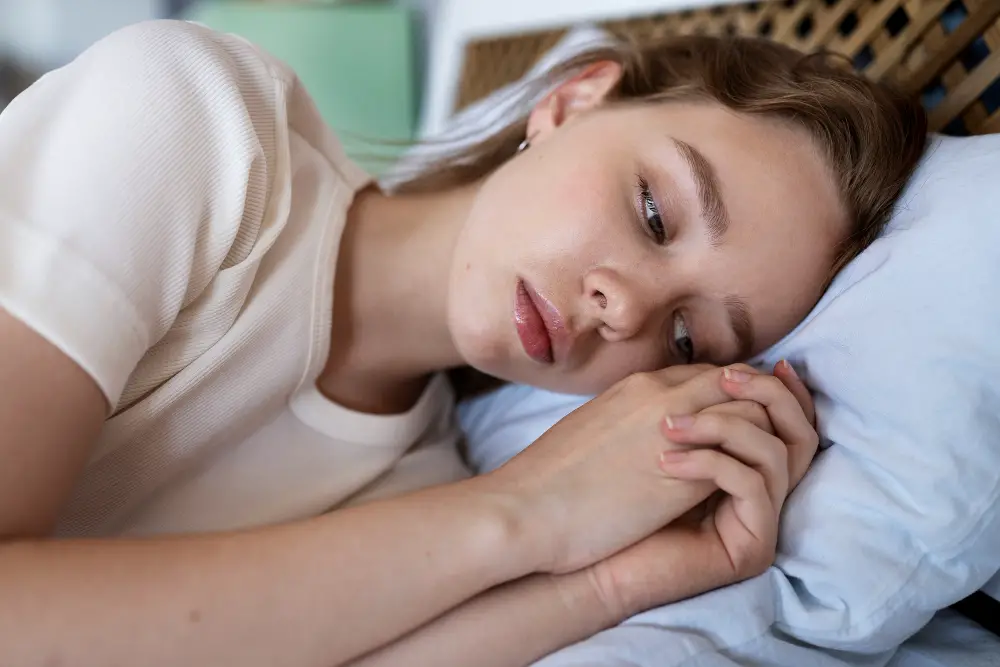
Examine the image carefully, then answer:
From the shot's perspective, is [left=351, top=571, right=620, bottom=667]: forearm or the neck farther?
the neck

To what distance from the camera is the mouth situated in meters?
0.73

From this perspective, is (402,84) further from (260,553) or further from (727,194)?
(260,553)

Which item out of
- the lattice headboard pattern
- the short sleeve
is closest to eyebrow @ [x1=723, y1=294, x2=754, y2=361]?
the lattice headboard pattern

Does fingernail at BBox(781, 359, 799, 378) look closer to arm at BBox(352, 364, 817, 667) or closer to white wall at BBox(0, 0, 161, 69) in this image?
arm at BBox(352, 364, 817, 667)

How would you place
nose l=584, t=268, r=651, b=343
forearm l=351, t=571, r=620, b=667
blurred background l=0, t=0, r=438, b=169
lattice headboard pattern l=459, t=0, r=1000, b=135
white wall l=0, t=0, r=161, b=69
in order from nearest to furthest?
forearm l=351, t=571, r=620, b=667, nose l=584, t=268, r=651, b=343, lattice headboard pattern l=459, t=0, r=1000, b=135, blurred background l=0, t=0, r=438, b=169, white wall l=0, t=0, r=161, b=69

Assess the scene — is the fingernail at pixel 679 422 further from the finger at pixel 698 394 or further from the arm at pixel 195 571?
the arm at pixel 195 571

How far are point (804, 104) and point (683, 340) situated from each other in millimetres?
258

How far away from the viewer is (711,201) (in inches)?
27.7

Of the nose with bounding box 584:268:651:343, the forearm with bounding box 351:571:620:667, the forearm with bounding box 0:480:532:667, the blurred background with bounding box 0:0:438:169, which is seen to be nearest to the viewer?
the forearm with bounding box 0:480:532:667

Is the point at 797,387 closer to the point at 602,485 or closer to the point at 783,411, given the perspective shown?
the point at 783,411

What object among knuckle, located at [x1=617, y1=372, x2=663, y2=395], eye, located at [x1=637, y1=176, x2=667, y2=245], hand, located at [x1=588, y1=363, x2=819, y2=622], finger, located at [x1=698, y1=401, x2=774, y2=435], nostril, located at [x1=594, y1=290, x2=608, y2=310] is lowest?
hand, located at [x1=588, y1=363, x2=819, y2=622]

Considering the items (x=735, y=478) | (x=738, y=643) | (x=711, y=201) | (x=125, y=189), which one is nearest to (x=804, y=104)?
(x=711, y=201)

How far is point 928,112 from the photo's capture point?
0.90 metres

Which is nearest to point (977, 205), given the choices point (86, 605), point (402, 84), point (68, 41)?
point (86, 605)
